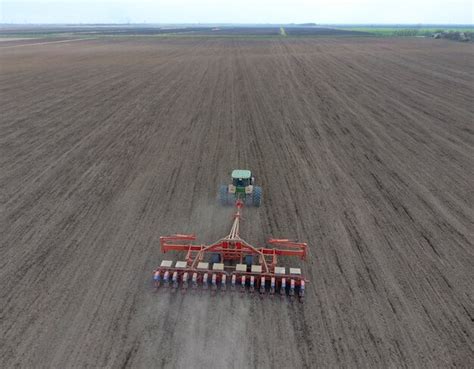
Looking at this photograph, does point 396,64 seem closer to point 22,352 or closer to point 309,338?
point 309,338

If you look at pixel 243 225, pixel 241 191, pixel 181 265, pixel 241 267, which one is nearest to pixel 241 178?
pixel 241 191

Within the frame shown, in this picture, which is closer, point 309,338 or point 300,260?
point 309,338

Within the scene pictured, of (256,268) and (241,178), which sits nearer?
(256,268)

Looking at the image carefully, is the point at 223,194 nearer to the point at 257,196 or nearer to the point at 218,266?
the point at 257,196

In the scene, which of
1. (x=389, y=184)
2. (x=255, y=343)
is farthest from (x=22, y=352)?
(x=389, y=184)

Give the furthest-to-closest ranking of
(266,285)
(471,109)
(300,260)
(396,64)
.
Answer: (396,64) < (471,109) < (300,260) < (266,285)
